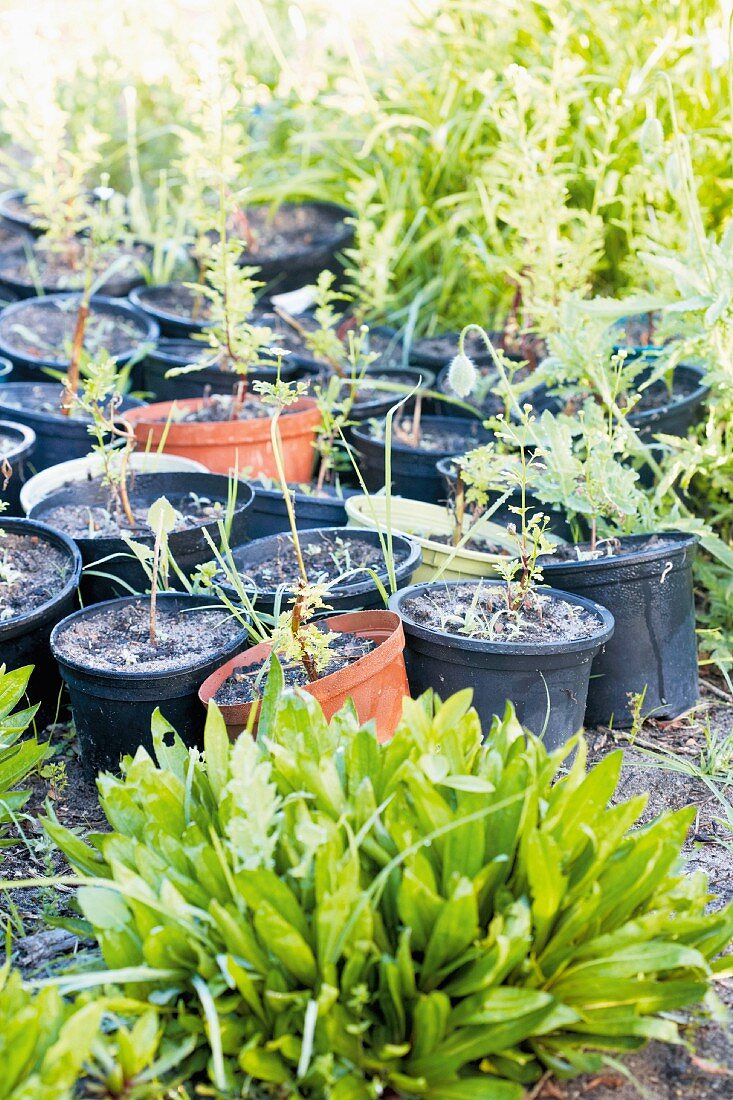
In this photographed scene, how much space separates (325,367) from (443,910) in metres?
2.38

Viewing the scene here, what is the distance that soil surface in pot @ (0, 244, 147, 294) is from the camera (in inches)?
168

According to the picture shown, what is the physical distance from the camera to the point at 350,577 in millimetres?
2510

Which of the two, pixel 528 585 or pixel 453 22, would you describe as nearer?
pixel 528 585

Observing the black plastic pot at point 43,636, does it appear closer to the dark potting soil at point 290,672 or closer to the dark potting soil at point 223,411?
the dark potting soil at point 290,672

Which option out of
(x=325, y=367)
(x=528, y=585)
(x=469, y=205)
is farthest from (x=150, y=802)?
(x=469, y=205)

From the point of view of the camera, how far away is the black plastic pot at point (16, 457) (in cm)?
296

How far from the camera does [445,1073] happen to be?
1459 millimetres

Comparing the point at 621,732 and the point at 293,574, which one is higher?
the point at 293,574

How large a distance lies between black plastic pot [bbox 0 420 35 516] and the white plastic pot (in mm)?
56

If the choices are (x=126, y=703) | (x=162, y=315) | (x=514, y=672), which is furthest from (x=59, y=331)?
(x=514, y=672)

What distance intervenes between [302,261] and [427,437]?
130cm

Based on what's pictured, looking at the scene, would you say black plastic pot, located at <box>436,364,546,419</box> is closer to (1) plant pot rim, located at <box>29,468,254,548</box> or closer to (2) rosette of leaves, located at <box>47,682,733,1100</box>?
(1) plant pot rim, located at <box>29,468,254,548</box>

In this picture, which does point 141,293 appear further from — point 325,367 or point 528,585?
point 528,585

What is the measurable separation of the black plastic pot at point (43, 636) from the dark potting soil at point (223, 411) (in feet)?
2.44
